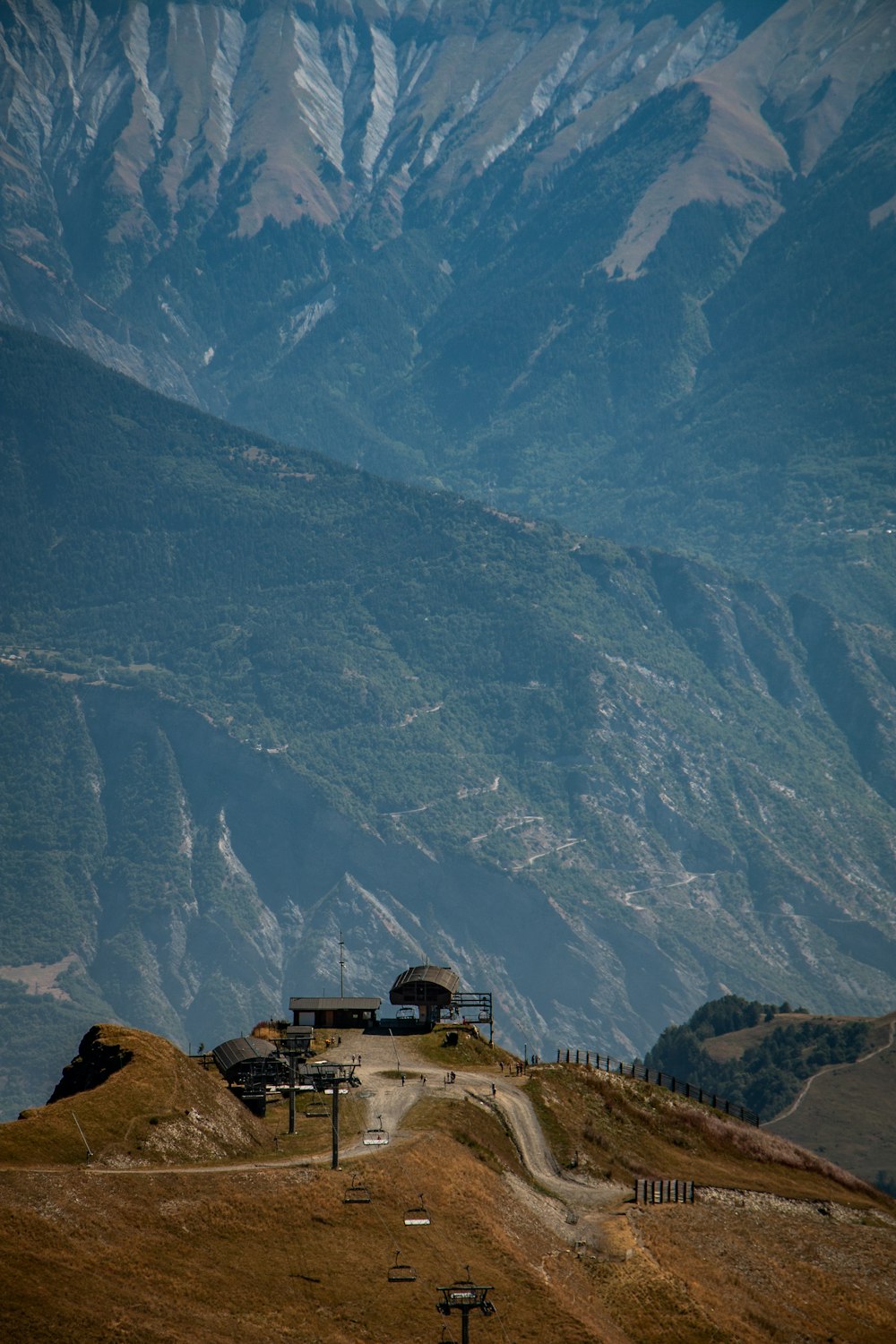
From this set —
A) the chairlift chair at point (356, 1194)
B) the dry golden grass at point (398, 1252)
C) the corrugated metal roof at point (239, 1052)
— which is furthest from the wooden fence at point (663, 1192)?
the corrugated metal roof at point (239, 1052)

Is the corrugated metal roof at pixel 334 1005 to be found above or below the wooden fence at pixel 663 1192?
above

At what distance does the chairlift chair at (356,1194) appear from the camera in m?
103

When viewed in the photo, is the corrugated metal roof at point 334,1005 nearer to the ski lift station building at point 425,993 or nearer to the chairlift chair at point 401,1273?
the ski lift station building at point 425,993

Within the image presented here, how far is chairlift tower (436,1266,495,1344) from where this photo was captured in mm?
90812

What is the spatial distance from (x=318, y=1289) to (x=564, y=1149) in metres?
35.7

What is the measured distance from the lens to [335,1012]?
518 feet

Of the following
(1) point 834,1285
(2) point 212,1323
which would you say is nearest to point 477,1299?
(2) point 212,1323

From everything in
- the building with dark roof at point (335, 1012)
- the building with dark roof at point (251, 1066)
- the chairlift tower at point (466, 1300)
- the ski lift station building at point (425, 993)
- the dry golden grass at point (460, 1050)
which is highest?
the ski lift station building at point (425, 993)

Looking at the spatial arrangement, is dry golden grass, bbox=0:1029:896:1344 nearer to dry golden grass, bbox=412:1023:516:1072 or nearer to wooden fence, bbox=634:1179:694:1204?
wooden fence, bbox=634:1179:694:1204

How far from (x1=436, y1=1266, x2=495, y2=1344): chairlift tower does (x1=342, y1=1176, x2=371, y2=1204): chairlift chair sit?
849cm

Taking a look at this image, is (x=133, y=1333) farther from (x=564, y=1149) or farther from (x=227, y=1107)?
(x=564, y=1149)

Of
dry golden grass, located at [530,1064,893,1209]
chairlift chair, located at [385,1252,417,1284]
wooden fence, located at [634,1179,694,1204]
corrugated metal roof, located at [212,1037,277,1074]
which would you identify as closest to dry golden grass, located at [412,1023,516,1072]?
dry golden grass, located at [530,1064,893,1209]

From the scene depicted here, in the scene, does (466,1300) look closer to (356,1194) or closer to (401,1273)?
(401,1273)

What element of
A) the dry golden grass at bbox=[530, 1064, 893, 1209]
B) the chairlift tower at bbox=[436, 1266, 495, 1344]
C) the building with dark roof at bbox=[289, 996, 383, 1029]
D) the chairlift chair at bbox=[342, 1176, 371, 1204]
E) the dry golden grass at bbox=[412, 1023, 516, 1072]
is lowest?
the chairlift tower at bbox=[436, 1266, 495, 1344]
